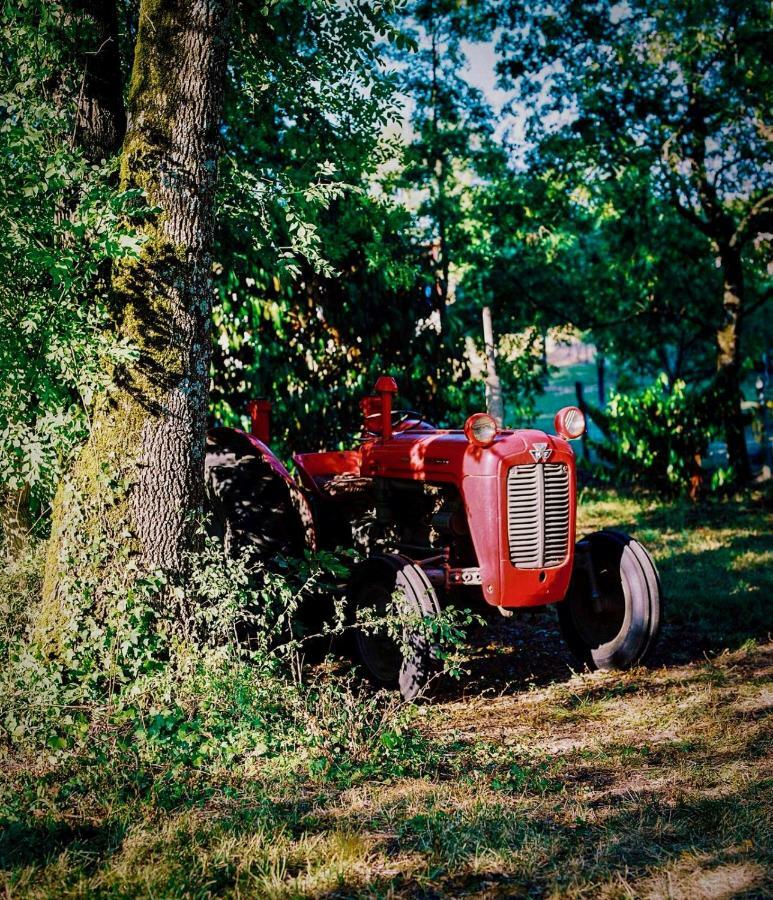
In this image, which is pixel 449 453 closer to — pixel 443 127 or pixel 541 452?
pixel 541 452

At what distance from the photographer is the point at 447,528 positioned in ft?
17.0

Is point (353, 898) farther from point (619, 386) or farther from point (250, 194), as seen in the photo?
point (619, 386)

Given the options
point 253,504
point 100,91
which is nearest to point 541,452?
point 253,504

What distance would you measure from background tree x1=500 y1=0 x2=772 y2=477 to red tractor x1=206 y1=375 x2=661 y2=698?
7488 millimetres

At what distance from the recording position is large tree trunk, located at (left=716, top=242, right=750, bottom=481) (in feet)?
39.8

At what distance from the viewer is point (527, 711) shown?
15.4ft

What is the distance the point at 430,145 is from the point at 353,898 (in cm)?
1063

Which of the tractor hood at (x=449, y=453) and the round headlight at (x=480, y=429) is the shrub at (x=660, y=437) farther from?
the round headlight at (x=480, y=429)

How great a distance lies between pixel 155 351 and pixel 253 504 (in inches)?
56.9

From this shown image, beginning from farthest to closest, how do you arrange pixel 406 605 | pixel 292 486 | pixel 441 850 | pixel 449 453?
pixel 292 486, pixel 449 453, pixel 406 605, pixel 441 850

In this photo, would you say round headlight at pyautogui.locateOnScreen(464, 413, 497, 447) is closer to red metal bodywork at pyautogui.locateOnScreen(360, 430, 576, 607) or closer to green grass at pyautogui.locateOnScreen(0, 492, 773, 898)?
red metal bodywork at pyautogui.locateOnScreen(360, 430, 576, 607)

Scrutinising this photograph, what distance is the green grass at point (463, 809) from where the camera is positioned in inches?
112

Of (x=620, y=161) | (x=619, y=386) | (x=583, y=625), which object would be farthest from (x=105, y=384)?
(x=619, y=386)

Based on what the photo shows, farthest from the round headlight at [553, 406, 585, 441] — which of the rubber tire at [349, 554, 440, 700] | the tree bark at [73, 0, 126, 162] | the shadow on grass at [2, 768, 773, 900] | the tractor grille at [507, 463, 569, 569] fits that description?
the tree bark at [73, 0, 126, 162]
